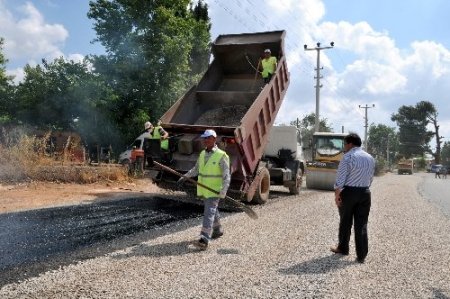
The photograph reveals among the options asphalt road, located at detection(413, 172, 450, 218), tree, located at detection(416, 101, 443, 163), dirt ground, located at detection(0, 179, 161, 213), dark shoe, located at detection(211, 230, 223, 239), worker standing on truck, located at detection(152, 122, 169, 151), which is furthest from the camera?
tree, located at detection(416, 101, 443, 163)

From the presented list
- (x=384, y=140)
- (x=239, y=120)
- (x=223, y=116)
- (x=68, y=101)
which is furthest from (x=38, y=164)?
(x=384, y=140)

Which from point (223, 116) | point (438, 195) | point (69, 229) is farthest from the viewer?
point (438, 195)

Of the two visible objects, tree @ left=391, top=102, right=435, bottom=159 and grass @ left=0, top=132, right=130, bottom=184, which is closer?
grass @ left=0, top=132, right=130, bottom=184

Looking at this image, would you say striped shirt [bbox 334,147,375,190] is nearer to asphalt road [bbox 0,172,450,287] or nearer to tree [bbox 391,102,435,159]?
asphalt road [bbox 0,172,450,287]

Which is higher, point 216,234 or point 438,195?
point 216,234

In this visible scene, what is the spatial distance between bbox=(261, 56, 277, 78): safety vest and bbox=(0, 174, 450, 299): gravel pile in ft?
14.3

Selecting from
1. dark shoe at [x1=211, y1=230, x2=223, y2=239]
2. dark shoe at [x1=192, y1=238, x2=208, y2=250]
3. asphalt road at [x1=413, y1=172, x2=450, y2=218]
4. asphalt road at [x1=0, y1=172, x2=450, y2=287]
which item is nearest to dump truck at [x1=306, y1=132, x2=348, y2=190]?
asphalt road at [x1=413, y1=172, x2=450, y2=218]

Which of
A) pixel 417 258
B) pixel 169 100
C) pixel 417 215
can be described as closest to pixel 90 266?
pixel 417 258

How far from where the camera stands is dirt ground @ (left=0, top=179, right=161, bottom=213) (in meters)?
9.04

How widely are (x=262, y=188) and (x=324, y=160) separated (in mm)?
6279

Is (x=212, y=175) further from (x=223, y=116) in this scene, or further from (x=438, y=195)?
(x=438, y=195)

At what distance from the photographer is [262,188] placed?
990cm

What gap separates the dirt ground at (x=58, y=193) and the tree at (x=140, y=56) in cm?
552

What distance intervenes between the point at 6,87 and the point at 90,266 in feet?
108
